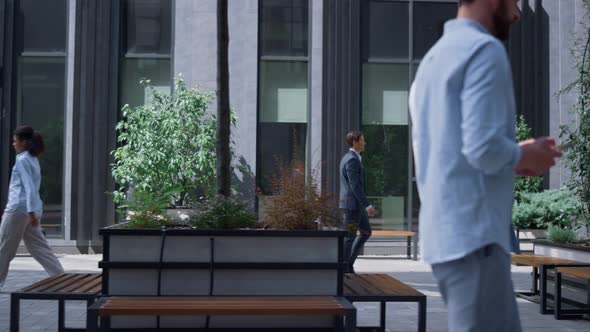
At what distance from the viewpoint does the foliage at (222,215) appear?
604 centimetres

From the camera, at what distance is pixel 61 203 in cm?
1747

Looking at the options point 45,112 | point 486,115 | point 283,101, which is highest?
point 283,101

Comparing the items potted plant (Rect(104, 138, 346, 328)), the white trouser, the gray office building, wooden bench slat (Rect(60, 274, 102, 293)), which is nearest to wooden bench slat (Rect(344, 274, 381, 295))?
potted plant (Rect(104, 138, 346, 328))

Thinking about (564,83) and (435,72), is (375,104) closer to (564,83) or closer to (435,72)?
(564,83)

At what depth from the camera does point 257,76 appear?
17766mm

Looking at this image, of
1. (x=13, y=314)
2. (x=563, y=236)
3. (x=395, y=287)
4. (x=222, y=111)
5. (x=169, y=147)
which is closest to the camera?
(x=13, y=314)

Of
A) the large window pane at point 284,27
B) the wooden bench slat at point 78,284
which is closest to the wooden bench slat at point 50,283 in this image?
the wooden bench slat at point 78,284

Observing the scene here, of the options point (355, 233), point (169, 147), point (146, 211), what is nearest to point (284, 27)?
point (169, 147)

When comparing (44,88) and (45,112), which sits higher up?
(44,88)

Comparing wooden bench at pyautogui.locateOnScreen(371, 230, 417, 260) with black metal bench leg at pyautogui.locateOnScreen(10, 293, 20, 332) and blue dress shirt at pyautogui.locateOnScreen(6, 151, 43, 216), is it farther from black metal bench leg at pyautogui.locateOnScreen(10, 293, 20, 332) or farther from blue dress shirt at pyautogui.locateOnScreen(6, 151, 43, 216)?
black metal bench leg at pyautogui.locateOnScreen(10, 293, 20, 332)

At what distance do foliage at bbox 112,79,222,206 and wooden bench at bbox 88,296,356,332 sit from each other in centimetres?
1063

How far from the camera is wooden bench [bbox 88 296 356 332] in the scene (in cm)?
521

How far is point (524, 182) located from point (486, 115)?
613 inches

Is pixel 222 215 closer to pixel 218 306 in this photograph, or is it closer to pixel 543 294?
pixel 218 306
